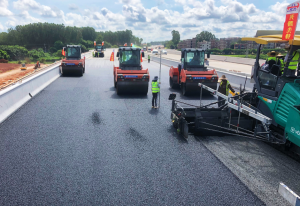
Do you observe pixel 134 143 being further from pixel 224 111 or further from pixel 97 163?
pixel 224 111

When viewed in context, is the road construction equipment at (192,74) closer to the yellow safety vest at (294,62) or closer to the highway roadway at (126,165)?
the highway roadway at (126,165)

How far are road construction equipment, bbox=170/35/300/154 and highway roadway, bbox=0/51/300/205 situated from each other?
1.56 feet

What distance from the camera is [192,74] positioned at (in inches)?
531

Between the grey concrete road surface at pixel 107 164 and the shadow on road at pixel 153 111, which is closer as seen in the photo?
the grey concrete road surface at pixel 107 164

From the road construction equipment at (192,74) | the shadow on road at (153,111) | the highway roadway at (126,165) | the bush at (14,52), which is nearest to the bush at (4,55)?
the bush at (14,52)

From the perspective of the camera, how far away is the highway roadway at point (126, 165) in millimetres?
4594

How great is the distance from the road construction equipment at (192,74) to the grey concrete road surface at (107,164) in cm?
402

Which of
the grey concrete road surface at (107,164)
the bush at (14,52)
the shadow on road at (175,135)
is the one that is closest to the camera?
the grey concrete road surface at (107,164)

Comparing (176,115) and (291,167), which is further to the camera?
(176,115)

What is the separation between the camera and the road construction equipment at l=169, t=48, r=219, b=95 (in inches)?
523

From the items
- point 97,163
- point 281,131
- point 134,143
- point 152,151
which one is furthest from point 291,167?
point 97,163

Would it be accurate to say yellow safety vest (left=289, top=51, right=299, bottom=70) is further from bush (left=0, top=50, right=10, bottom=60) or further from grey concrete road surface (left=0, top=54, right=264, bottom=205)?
bush (left=0, top=50, right=10, bottom=60)

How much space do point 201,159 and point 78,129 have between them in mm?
4209

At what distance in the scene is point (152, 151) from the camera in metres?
6.59
